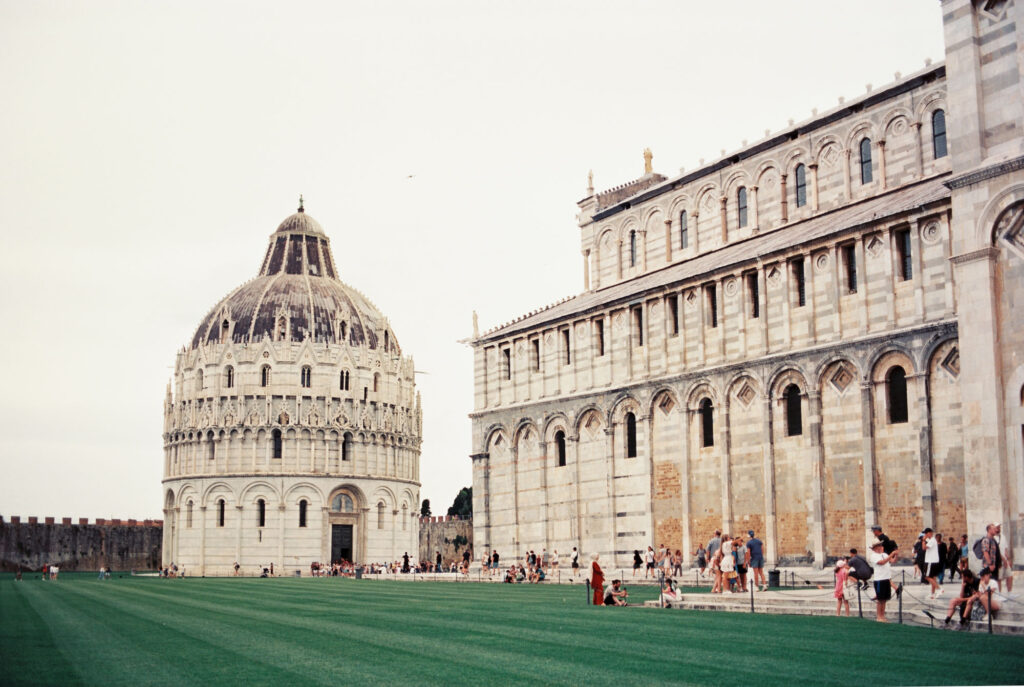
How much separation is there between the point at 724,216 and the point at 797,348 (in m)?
11.4

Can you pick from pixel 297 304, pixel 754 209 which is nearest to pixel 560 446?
pixel 754 209

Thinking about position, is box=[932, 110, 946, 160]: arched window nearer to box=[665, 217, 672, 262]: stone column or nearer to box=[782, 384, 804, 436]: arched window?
box=[782, 384, 804, 436]: arched window

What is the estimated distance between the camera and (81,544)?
106m

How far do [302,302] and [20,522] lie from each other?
105 ft

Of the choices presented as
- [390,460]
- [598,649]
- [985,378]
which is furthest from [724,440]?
[390,460]

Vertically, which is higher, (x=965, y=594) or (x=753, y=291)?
(x=753, y=291)

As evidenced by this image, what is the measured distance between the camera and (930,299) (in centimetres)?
3541

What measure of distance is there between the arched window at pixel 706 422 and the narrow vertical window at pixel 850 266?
776 centimetres

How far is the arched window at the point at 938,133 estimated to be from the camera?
40656mm

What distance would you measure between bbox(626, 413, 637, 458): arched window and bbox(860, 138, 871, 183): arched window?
13236mm

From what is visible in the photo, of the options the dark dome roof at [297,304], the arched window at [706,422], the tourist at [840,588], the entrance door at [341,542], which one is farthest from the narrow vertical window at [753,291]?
the entrance door at [341,542]

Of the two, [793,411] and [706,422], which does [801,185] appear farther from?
[793,411]

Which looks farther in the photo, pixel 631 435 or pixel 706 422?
pixel 631 435

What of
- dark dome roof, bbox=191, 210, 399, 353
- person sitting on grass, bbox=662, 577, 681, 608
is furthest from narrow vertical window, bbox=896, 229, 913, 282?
dark dome roof, bbox=191, 210, 399, 353
